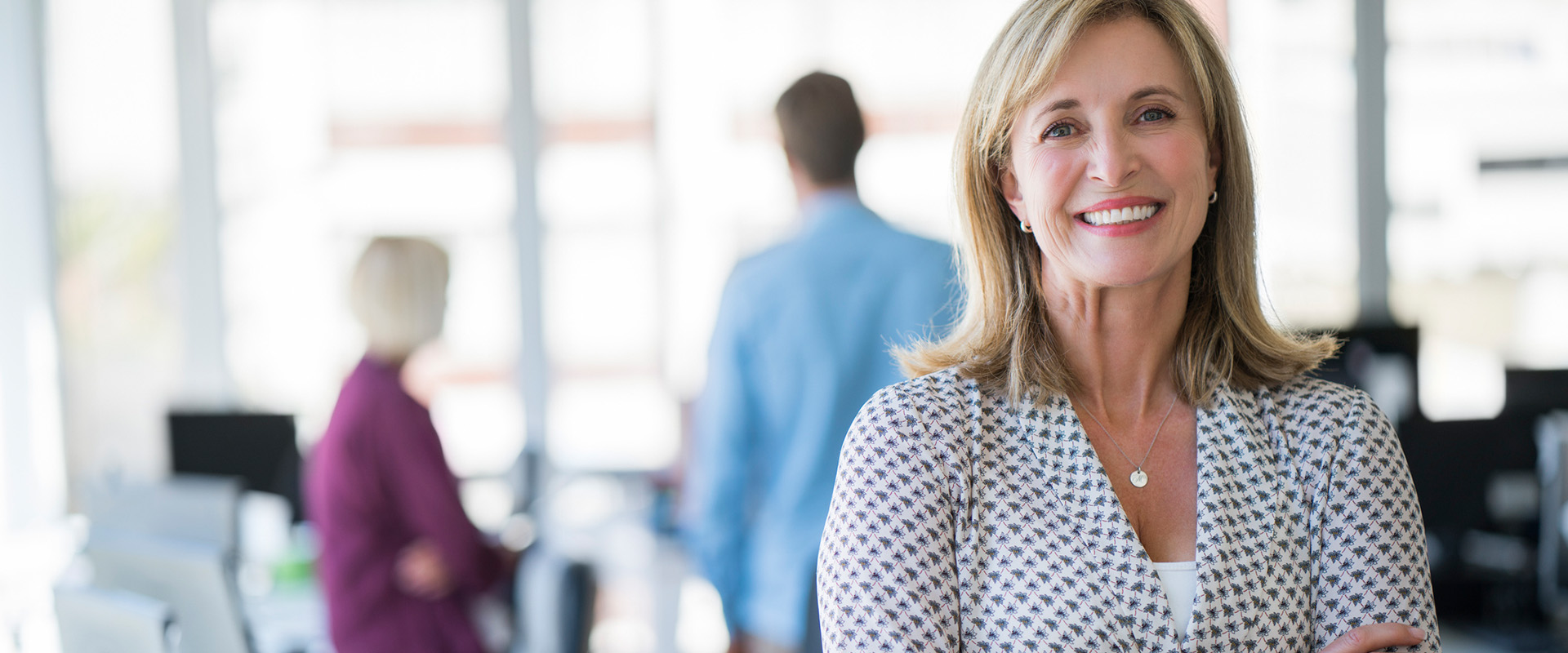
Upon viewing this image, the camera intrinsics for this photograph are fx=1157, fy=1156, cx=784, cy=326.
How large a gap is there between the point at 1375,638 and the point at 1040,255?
52cm

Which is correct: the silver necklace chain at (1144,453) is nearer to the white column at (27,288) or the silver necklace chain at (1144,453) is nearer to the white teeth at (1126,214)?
the white teeth at (1126,214)

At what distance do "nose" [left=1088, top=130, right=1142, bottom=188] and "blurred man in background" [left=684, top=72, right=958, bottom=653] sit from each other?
119cm

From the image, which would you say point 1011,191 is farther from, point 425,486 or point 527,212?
point 527,212

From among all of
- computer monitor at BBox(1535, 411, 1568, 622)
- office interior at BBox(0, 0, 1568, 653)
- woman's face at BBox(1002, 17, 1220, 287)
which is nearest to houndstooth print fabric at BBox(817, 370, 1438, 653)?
woman's face at BBox(1002, 17, 1220, 287)

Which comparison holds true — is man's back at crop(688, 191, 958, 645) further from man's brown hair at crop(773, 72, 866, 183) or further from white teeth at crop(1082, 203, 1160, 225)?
white teeth at crop(1082, 203, 1160, 225)

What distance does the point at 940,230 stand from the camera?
5297 mm

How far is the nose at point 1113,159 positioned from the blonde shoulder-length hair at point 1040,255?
89 millimetres

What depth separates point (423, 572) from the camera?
2.47 meters

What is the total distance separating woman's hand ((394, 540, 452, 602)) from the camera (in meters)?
2.47

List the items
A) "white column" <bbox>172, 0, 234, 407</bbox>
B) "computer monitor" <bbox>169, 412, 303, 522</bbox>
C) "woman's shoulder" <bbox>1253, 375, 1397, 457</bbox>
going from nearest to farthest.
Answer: "woman's shoulder" <bbox>1253, 375, 1397, 457</bbox> < "computer monitor" <bbox>169, 412, 303, 522</bbox> < "white column" <bbox>172, 0, 234, 407</bbox>

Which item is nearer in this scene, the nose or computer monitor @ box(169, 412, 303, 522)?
the nose

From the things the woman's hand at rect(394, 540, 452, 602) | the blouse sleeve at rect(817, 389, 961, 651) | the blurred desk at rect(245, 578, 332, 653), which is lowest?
the blurred desk at rect(245, 578, 332, 653)

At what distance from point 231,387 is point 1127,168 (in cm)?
495

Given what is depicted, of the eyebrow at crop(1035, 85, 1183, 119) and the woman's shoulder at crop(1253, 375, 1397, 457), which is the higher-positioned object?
the eyebrow at crop(1035, 85, 1183, 119)
